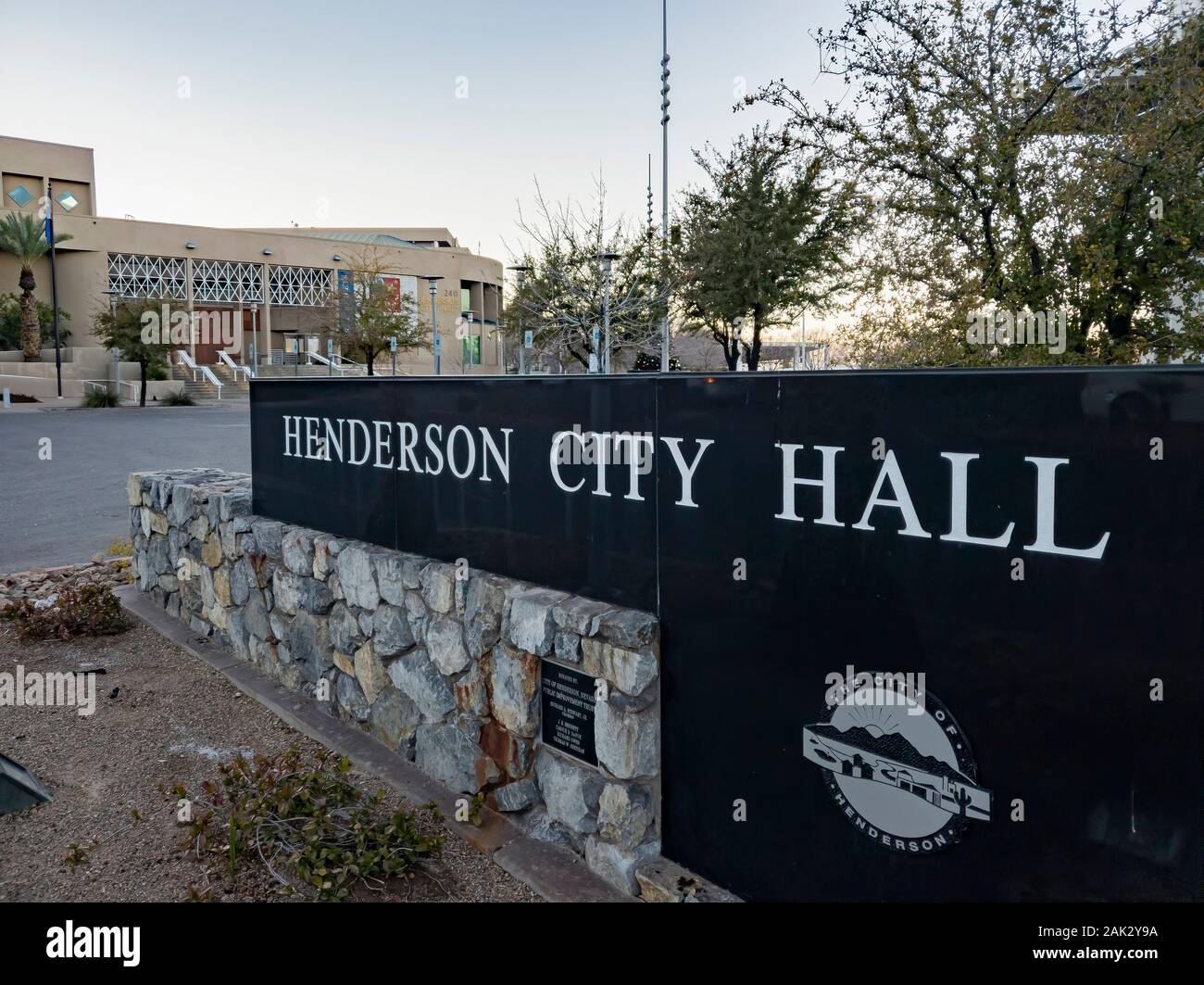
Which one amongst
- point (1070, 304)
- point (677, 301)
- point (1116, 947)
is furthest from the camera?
point (677, 301)

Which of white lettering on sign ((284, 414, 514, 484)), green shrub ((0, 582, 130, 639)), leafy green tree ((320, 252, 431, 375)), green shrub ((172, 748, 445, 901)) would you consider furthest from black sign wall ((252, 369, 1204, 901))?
leafy green tree ((320, 252, 431, 375))

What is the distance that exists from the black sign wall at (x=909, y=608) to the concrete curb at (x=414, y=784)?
0.43m

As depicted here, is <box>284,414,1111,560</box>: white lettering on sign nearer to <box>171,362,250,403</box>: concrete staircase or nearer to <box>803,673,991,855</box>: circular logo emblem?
<box>803,673,991,855</box>: circular logo emblem

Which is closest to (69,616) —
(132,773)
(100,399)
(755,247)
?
(132,773)

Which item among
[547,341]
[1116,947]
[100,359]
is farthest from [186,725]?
[100,359]

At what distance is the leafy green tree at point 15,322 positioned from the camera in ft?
139

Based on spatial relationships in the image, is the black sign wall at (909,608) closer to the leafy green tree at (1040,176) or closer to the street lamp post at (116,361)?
the leafy green tree at (1040,176)

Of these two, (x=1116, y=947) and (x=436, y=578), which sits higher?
(x=436, y=578)

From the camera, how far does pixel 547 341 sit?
29094mm

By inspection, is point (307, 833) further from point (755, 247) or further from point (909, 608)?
point (755, 247)

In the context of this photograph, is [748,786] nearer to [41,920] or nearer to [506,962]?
[506,962]

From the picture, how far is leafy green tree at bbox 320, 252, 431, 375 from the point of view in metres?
38.6

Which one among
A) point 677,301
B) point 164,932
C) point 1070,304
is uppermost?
point 677,301

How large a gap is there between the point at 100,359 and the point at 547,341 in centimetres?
2380
